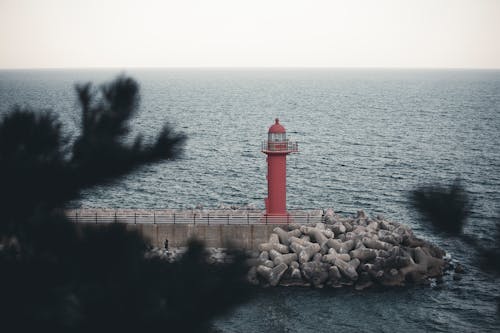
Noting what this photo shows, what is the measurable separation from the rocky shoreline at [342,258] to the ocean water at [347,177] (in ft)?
1.81

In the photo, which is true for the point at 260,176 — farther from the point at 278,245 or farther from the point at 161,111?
the point at 161,111

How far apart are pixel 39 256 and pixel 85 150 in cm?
148

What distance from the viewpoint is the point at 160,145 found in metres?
8.79

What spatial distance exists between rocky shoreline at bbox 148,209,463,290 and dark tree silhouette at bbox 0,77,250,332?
1431 centimetres

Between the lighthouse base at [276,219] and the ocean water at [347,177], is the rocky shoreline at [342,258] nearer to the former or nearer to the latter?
Answer: the lighthouse base at [276,219]

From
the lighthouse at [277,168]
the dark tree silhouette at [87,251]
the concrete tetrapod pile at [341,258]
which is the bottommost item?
the concrete tetrapod pile at [341,258]

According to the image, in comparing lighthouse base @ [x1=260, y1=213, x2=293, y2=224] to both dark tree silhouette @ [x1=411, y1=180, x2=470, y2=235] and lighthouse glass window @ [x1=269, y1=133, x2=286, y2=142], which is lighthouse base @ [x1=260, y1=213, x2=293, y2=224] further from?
dark tree silhouette @ [x1=411, y1=180, x2=470, y2=235]

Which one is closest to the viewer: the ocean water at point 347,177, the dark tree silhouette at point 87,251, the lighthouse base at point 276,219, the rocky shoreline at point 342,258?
the dark tree silhouette at point 87,251

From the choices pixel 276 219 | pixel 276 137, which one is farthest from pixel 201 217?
pixel 276 137

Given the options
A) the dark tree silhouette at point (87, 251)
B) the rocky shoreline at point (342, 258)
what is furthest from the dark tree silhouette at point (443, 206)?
the rocky shoreline at point (342, 258)

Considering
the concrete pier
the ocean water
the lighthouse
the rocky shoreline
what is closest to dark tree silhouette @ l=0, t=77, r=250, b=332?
the ocean water

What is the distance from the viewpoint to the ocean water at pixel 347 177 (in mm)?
21453

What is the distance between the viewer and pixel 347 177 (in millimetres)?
43469

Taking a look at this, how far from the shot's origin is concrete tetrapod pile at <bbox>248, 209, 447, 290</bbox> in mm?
23625
